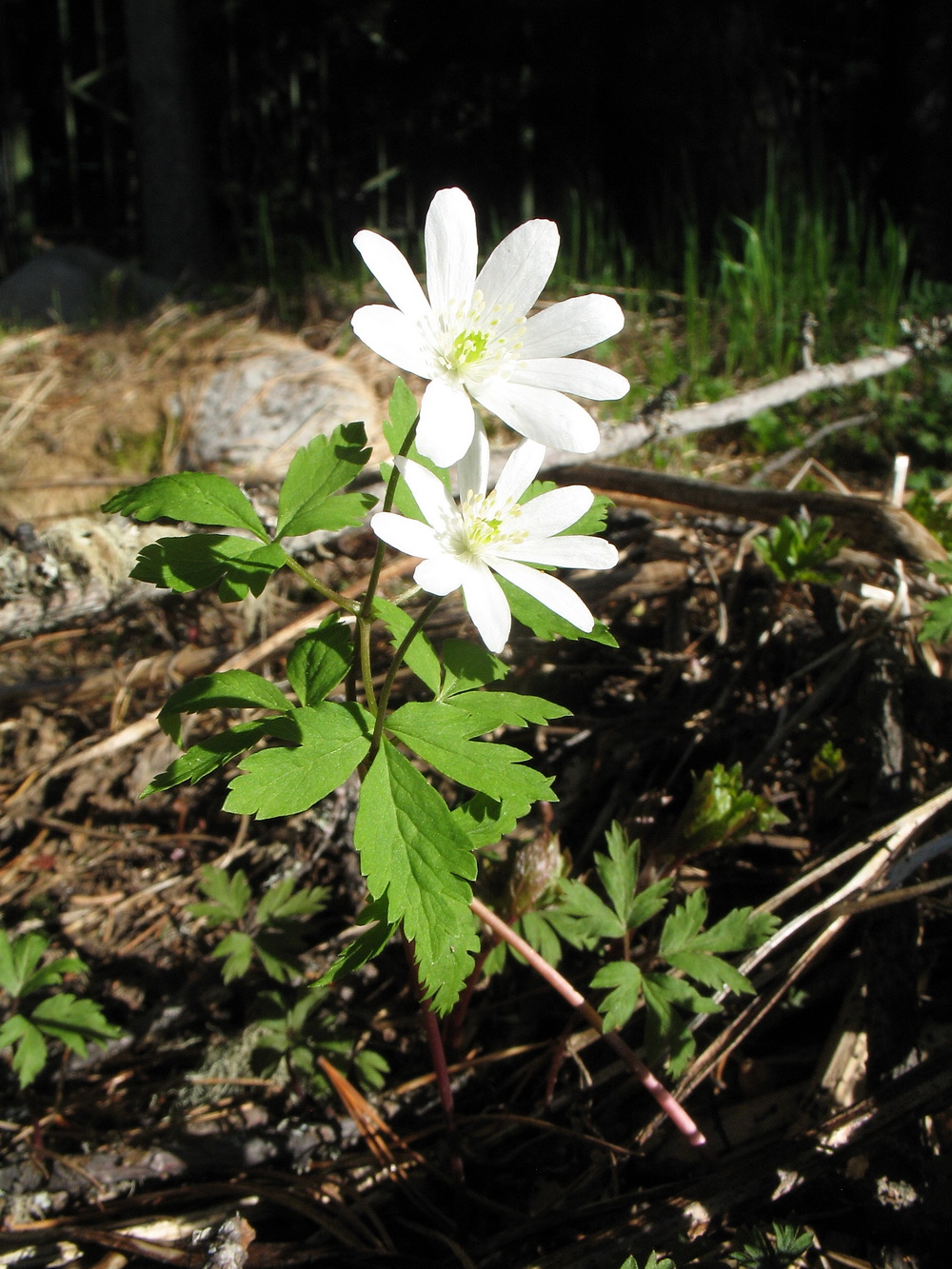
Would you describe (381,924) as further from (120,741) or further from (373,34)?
(373,34)

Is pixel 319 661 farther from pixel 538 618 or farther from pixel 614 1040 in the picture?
pixel 614 1040

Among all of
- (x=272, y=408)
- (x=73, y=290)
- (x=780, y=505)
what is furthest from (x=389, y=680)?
(x=73, y=290)

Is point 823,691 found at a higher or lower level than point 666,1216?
higher

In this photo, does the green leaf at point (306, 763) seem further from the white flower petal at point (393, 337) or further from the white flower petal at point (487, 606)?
the white flower petal at point (393, 337)

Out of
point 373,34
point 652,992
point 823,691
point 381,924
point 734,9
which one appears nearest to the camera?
point 381,924

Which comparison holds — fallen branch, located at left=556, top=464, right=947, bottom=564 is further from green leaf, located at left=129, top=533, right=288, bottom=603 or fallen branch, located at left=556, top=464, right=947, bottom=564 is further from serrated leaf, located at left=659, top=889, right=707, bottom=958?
green leaf, located at left=129, top=533, right=288, bottom=603

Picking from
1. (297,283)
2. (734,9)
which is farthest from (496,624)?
(734,9)
